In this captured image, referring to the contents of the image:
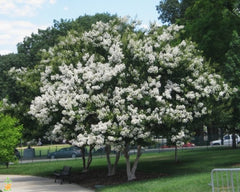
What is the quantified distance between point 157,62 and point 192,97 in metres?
2.26

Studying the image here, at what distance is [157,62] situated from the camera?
813 inches

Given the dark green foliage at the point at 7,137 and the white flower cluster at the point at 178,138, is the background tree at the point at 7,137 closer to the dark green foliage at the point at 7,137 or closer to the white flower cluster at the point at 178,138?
the dark green foliage at the point at 7,137

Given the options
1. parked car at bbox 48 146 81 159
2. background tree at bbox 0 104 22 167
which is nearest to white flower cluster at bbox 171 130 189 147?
background tree at bbox 0 104 22 167

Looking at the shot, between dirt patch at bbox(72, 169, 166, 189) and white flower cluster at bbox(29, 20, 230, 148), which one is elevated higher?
white flower cluster at bbox(29, 20, 230, 148)

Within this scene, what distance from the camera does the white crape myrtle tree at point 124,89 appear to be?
62.5 feet

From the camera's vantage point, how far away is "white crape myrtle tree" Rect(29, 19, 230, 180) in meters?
19.0

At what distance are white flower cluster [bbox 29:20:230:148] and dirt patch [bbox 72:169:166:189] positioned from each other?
223cm

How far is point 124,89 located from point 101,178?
18.4 feet

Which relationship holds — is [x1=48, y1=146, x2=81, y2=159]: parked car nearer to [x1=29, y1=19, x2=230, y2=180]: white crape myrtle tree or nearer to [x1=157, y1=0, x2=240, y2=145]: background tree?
[x1=157, y1=0, x2=240, y2=145]: background tree

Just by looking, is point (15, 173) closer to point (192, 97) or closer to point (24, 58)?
point (192, 97)

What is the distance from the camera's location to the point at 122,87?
19.9 m

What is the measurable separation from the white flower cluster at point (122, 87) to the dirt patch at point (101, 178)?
2230 mm

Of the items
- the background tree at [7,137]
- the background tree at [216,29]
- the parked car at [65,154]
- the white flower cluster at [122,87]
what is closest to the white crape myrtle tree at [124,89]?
the white flower cluster at [122,87]

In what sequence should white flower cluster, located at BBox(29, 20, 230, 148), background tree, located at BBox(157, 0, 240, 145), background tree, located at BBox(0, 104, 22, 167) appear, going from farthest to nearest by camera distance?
background tree, located at BBox(157, 0, 240, 145) < background tree, located at BBox(0, 104, 22, 167) < white flower cluster, located at BBox(29, 20, 230, 148)
